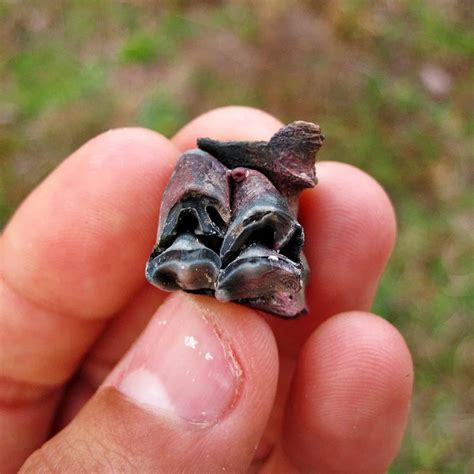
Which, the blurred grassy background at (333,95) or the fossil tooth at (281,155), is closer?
the fossil tooth at (281,155)

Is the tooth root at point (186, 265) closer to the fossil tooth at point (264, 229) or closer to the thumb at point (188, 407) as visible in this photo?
the fossil tooth at point (264, 229)

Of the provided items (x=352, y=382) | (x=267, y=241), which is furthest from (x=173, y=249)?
(x=352, y=382)

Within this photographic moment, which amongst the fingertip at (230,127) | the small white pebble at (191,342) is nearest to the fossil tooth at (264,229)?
the small white pebble at (191,342)

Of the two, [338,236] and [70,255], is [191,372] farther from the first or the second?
[338,236]

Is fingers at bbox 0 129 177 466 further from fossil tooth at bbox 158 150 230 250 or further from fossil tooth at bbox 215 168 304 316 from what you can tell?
fossil tooth at bbox 215 168 304 316

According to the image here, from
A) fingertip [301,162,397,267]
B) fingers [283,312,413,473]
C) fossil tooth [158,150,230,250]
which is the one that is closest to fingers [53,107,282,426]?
fingertip [301,162,397,267]

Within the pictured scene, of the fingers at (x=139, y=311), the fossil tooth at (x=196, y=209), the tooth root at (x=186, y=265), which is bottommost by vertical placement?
the fingers at (x=139, y=311)

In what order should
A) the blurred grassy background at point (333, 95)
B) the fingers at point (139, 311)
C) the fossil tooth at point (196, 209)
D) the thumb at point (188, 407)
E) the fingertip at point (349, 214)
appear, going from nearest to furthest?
the fossil tooth at point (196, 209), the thumb at point (188, 407), the fingertip at point (349, 214), the fingers at point (139, 311), the blurred grassy background at point (333, 95)

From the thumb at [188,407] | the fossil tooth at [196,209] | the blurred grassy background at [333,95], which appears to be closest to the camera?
the fossil tooth at [196,209]
